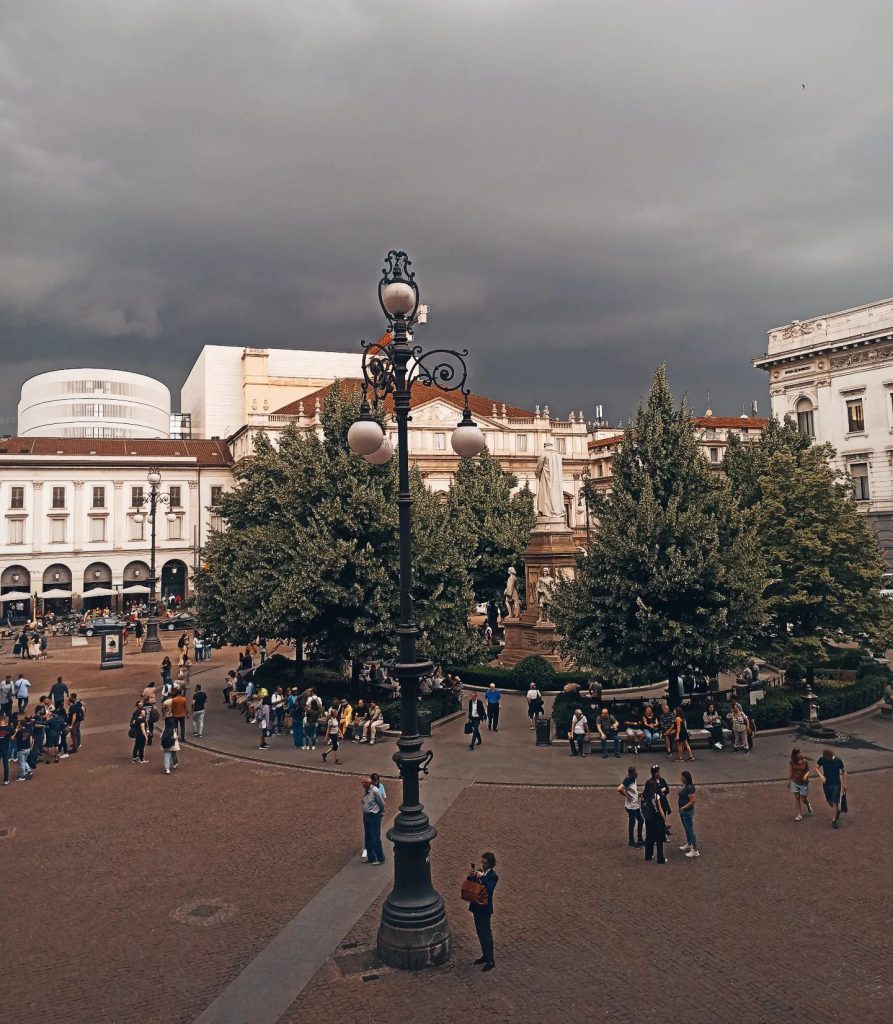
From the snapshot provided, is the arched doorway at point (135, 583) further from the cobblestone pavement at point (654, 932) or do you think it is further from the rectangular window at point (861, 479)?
the cobblestone pavement at point (654, 932)

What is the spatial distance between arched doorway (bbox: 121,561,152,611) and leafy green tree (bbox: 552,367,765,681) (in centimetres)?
5567

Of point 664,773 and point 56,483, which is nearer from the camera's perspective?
point 664,773

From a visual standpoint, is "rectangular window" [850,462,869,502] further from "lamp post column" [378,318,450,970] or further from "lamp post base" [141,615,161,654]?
"lamp post column" [378,318,450,970]

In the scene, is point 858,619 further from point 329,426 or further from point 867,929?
point 329,426

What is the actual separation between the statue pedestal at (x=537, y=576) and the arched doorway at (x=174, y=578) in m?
47.7

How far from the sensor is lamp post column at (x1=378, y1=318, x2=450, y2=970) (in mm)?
9312

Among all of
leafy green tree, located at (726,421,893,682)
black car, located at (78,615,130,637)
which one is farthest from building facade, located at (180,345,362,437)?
leafy green tree, located at (726,421,893,682)

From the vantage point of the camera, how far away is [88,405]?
3937 inches

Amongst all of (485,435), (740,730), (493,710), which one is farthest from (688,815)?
A: (485,435)

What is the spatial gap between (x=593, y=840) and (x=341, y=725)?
32.6ft

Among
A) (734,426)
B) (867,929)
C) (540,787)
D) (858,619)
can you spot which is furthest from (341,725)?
(734,426)

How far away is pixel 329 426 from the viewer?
27469 millimetres

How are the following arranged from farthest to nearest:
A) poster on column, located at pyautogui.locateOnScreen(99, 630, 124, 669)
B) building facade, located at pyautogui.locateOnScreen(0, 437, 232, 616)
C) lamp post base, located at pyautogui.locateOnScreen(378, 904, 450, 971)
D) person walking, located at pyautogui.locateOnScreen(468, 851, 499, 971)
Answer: building facade, located at pyautogui.locateOnScreen(0, 437, 232, 616), poster on column, located at pyautogui.locateOnScreen(99, 630, 124, 669), lamp post base, located at pyautogui.locateOnScreen(378, 904, 450, 971), person walking, located at pyautogui.locateOnScreen(468, 851, 499, 971)

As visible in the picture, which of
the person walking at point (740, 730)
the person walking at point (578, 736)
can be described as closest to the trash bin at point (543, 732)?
the person walking at point (578, 736)
